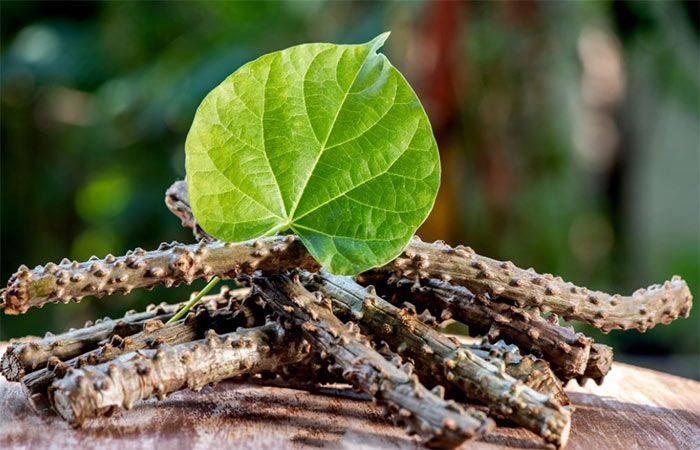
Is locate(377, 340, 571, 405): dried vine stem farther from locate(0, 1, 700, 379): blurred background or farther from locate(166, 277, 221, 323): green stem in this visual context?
locate(0, 1, 700, 379): blurred background

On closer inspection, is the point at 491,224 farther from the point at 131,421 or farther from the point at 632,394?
the point at 131,421

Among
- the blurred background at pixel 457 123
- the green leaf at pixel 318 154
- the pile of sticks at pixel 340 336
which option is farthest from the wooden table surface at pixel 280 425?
the blurred background at pixel 457 123

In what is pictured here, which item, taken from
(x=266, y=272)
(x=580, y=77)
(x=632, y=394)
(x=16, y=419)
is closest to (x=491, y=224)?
(x=580, y=77)

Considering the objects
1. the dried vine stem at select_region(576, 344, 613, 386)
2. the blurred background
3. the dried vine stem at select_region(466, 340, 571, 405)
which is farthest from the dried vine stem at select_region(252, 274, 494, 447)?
the blurred background

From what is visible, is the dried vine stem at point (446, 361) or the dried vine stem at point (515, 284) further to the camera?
the dried vine stem at point (515, 284)

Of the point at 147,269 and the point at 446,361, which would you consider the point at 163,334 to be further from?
the point at 446,361

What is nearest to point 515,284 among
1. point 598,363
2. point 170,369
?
point 598,363

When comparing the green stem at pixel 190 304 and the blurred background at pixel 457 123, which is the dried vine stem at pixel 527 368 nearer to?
the green stem at pixel 190 304
